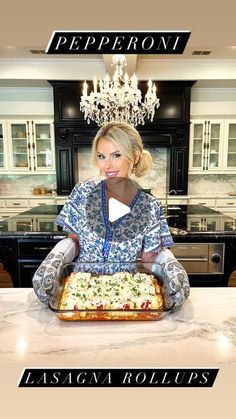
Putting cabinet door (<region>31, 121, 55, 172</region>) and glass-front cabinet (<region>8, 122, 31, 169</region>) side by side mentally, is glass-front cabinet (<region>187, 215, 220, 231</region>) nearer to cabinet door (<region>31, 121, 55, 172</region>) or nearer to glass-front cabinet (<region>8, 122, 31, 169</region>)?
cabinet door (<region>31, 121, 55, 172</region>)

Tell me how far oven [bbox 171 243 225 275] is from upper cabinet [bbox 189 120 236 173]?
124 inches

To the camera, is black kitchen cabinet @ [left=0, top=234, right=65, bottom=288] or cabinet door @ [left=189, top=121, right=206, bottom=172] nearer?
black kitchen cabinet @ [left=0, top=234, right=65, bottom=288]

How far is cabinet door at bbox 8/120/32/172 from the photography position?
5.23m

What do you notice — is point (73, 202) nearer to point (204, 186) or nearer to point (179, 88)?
point (179, 88)

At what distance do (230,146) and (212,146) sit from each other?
0.31 m

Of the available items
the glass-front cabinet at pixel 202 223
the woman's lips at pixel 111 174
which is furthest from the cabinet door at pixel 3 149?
the woman's lips at pixel 111 174

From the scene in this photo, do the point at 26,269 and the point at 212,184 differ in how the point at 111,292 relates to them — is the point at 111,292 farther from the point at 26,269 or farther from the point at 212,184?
the point at 212,184

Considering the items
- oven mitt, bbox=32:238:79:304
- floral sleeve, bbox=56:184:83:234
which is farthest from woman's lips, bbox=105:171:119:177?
oven mitt, bbox=32:238:79:304

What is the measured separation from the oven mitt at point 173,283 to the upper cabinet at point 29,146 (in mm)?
4535

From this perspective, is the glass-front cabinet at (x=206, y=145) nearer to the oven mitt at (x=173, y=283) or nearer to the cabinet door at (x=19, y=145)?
the cabinet door at (x=19, y=145)

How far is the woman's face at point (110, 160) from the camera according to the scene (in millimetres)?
1279

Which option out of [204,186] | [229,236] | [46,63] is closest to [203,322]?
[229,236]

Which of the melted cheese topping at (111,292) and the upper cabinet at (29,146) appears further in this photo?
the upper cabinet at (29,146)

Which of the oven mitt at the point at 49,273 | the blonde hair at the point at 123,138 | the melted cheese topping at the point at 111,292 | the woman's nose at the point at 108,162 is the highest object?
the blonde hair at the point at 123,138
